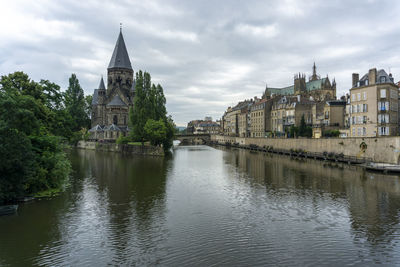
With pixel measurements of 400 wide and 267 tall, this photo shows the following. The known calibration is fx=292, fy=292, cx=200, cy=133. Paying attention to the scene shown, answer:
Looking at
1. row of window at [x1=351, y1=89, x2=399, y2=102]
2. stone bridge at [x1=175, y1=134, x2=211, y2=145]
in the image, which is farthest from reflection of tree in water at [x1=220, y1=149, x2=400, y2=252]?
stone bridge at [x1=175, y1=134, x2=211, y2=145]

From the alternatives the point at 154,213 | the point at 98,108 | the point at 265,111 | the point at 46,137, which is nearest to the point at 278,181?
the point at 154,213

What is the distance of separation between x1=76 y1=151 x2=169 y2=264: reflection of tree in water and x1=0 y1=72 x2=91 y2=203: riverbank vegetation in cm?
630

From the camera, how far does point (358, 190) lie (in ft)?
99.5

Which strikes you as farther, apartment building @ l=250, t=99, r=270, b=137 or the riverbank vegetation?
apartment building @ l=250, t=99, r=270, b=137

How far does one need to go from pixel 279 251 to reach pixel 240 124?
4772 inches

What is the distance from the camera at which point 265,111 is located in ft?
357

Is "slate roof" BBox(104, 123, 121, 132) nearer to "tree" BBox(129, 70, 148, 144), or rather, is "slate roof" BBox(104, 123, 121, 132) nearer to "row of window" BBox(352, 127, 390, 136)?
"tree" BBox(129, 70, 148, 144)

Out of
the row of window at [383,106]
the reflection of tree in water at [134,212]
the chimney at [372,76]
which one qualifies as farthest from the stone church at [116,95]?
the row of window at [383,106]

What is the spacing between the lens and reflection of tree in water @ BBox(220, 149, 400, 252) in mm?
19188

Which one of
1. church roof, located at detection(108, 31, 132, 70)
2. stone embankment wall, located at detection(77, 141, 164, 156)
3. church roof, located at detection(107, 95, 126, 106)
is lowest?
stone embankment wall, located at detection(77, 141, 164, 156)

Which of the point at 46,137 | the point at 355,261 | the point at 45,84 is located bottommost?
the point at 355,261

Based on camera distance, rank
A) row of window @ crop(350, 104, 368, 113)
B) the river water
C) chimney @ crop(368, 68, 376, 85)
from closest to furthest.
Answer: the river water → chimney @ crop(368, 68, 376, 85) → row of window @ crop(350, 104, 368, 113)

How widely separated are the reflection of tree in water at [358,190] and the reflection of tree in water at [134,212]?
1233cm

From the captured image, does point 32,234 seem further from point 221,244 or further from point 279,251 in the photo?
point 279,251
